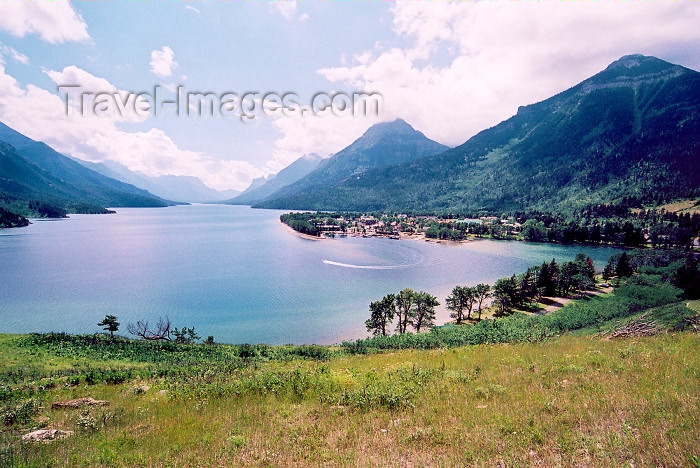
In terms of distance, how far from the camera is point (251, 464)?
945 centimetres

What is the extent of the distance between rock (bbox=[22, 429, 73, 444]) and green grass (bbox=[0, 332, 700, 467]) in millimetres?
415

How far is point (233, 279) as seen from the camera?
97.9 m

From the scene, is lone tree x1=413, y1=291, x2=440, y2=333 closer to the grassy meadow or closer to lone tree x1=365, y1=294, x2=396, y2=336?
lone tree x1=365, y1=294, x2=396, y2=336

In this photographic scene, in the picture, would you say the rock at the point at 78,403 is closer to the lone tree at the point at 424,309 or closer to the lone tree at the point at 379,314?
the lone tree at the point at 379,314

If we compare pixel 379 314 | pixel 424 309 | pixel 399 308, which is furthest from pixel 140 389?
pixel 424 309

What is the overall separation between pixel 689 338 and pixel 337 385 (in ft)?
65.3

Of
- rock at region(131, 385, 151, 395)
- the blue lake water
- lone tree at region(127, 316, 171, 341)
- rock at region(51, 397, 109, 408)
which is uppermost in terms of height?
rock at region(51, 397, 109, 408)

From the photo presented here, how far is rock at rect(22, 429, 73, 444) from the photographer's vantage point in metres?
11.8

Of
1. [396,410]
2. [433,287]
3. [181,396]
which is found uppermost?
[396,410]

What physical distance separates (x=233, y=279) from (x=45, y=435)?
89.2 m

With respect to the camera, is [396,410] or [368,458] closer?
[368,458]

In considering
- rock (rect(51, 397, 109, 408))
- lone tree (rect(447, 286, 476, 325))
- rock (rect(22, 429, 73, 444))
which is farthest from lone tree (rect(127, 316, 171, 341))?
lone tree (rect(447, 286, 476, 325))

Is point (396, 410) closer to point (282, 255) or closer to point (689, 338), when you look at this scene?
point (689, 338)

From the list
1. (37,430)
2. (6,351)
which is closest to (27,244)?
(6,351)
